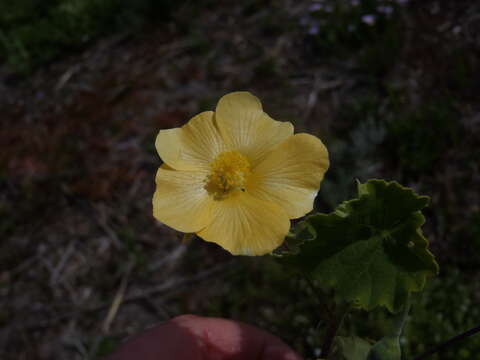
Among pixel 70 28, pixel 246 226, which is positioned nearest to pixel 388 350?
pixel 246 226

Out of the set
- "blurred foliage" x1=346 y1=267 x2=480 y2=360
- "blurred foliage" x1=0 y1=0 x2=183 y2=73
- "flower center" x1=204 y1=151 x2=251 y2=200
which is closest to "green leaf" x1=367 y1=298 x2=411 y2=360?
"flower center" x1=204 y1=151 x2=251 y2=200

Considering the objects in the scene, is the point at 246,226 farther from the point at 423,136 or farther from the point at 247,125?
the point at 423,136

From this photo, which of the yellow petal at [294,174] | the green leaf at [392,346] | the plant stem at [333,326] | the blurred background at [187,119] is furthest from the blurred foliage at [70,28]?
the green leaf at [392,346]

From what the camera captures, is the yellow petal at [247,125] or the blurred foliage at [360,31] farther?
the blurred foliage at [360,31]

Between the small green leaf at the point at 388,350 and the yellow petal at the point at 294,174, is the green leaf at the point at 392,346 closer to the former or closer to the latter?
the small green leaf at the point at 388,350

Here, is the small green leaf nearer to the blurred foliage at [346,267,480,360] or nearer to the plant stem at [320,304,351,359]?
the plant stem at [320,304,351,359]

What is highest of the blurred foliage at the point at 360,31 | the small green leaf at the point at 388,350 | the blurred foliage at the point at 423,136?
the small green leaf at the point at 388,350
